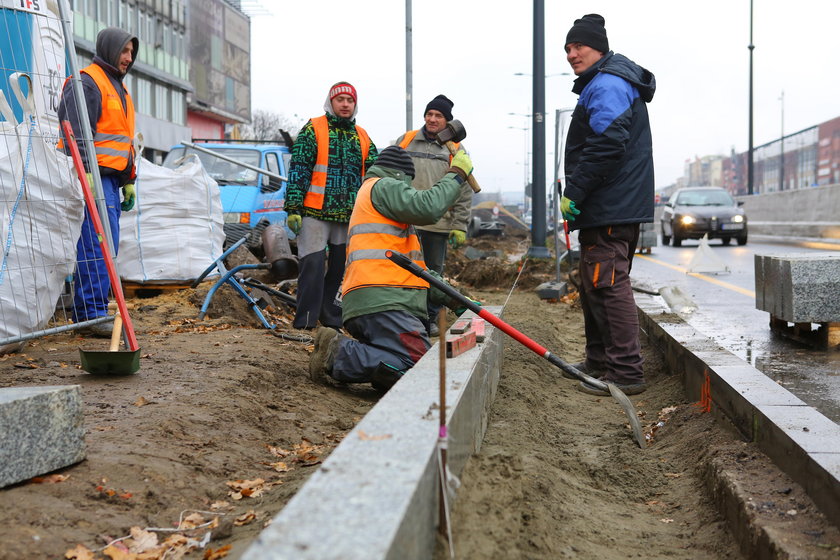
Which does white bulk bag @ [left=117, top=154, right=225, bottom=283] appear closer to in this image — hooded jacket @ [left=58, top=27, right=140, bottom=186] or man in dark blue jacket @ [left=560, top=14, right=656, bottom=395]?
hooded jacket @ [left=58, top=27, right=140, bottom=186]

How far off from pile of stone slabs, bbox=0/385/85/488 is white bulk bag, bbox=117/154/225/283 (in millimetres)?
5802

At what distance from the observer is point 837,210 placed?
2417cm

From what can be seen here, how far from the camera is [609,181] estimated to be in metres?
5.63

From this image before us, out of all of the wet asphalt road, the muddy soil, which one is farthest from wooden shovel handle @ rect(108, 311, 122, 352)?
the wet asphalt road

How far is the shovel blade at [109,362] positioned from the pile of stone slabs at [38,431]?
4.90ft

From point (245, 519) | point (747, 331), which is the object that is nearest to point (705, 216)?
point (747, 331)

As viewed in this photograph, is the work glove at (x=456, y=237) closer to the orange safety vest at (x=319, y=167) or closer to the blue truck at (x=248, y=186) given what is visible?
the orange safety vest at (x=319, y=167)

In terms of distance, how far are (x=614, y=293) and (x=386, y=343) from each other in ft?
A: 5.18

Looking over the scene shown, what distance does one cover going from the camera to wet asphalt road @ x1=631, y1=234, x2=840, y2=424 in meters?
4.82

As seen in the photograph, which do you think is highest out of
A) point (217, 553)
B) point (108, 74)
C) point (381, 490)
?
point (108, 74)

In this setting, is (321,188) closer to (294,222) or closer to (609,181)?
(294,222)

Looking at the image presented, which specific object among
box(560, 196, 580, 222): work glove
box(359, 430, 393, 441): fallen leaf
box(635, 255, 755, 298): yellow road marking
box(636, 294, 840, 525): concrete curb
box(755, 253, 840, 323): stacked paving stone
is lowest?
box(636, 294, 840, 525): concrete curb

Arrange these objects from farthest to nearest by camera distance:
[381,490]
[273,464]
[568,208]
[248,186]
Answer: [248,186] → [568,208] → [273,464] → [381,490]

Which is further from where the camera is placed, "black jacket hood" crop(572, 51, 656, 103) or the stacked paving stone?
the stacked paving stone
